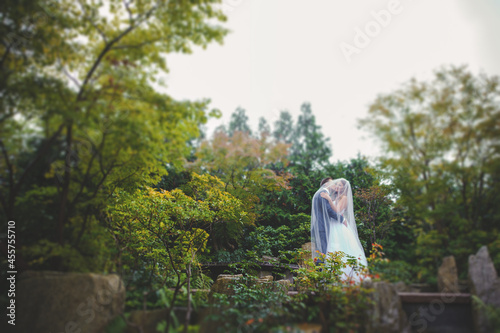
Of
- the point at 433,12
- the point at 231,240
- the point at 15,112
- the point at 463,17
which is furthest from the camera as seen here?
the point at 231,240

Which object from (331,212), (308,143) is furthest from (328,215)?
(308,143)

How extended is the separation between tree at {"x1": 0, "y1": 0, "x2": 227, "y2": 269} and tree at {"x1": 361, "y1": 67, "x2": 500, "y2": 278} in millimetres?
2446

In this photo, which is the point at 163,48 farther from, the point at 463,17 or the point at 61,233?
the point at 463,17

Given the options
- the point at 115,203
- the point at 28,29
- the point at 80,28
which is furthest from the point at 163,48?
the point at 115,203

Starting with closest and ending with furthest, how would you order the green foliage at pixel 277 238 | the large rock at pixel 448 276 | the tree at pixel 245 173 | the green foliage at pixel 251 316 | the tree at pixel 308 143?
the green foliage at pixel 251 316 → the large rock at pixel 448 276 → the tree at pixel 245 173 → the green foliage at pixel 277 238 → the tree at pixel 308 143

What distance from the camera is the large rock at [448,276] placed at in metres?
2.46

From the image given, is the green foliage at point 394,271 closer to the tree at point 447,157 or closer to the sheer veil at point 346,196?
the tree at point 447,157

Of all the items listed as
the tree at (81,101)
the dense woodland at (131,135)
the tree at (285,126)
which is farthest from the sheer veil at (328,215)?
the tree at (285,126)

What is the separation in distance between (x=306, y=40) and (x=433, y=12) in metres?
2.65

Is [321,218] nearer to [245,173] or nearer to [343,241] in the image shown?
[343,241]

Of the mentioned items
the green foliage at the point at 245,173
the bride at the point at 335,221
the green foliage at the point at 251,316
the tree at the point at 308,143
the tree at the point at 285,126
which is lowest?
the green foliage at the point at 251,316

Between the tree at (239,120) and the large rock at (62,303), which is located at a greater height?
the tree at (239,120)

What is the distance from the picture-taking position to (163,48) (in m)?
2.62

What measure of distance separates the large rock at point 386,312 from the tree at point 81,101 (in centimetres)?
254
